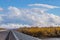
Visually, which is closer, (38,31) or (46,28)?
(38,31)

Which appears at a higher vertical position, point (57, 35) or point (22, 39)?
point (22, 39)

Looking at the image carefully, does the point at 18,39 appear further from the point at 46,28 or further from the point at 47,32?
the point at 46,28

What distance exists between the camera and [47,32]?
92.7 ft

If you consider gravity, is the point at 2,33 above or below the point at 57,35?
above

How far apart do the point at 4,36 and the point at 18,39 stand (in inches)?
14.1

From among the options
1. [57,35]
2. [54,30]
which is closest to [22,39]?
[57,35]

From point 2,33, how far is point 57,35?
22.5m

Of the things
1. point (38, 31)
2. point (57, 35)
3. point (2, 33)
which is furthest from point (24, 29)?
point (2, 33)

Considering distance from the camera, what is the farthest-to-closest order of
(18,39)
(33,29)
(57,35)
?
(33,29)
(57,35)
(18,39)

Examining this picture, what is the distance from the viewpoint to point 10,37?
4062 millimetres

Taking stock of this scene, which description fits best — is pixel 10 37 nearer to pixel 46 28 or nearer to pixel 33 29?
pixel 33 29

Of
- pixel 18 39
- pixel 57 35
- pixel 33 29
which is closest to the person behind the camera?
pixel 18 39

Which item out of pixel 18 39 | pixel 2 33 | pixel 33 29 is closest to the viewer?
pixel 18 39

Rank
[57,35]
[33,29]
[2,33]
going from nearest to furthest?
[2,33] < [57,35] < [33,29]
